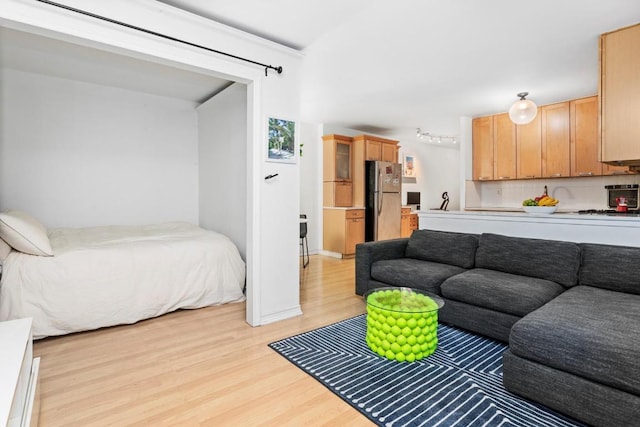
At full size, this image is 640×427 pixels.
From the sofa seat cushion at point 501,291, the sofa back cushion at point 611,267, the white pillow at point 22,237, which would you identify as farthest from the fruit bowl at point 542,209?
the white pillow at point 22,237

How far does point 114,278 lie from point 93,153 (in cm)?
208

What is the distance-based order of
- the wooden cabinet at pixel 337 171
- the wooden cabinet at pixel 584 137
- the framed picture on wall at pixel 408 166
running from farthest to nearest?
the framed picture on wall at pixel 408 166, the wooden cabinet at pixel 337 171, the wooden cabinet at pixel 584 137

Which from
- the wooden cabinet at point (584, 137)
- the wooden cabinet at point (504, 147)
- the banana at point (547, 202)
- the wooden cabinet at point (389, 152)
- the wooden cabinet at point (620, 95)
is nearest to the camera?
the wooden cabinet at point (620, 95)

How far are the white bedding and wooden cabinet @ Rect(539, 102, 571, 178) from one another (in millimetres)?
4628

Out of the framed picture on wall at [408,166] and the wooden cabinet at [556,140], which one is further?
the framed picture on wall at [408,166]

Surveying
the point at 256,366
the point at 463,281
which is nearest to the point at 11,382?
the point at 256,366

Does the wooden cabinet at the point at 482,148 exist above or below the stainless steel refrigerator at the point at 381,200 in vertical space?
above

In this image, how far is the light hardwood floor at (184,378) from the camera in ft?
5.40

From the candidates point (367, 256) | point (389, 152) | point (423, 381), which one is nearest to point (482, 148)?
point (389, 152)

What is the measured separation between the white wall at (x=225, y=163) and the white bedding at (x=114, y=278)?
42 centimetres

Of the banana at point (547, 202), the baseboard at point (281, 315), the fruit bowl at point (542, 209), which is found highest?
the banana at point (547, 202)

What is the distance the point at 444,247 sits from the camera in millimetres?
3346

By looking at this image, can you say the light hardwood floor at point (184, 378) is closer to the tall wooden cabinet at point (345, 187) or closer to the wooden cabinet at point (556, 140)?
the tall wooden cabinet at point (345, 187)

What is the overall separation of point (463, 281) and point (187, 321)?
239 cm
